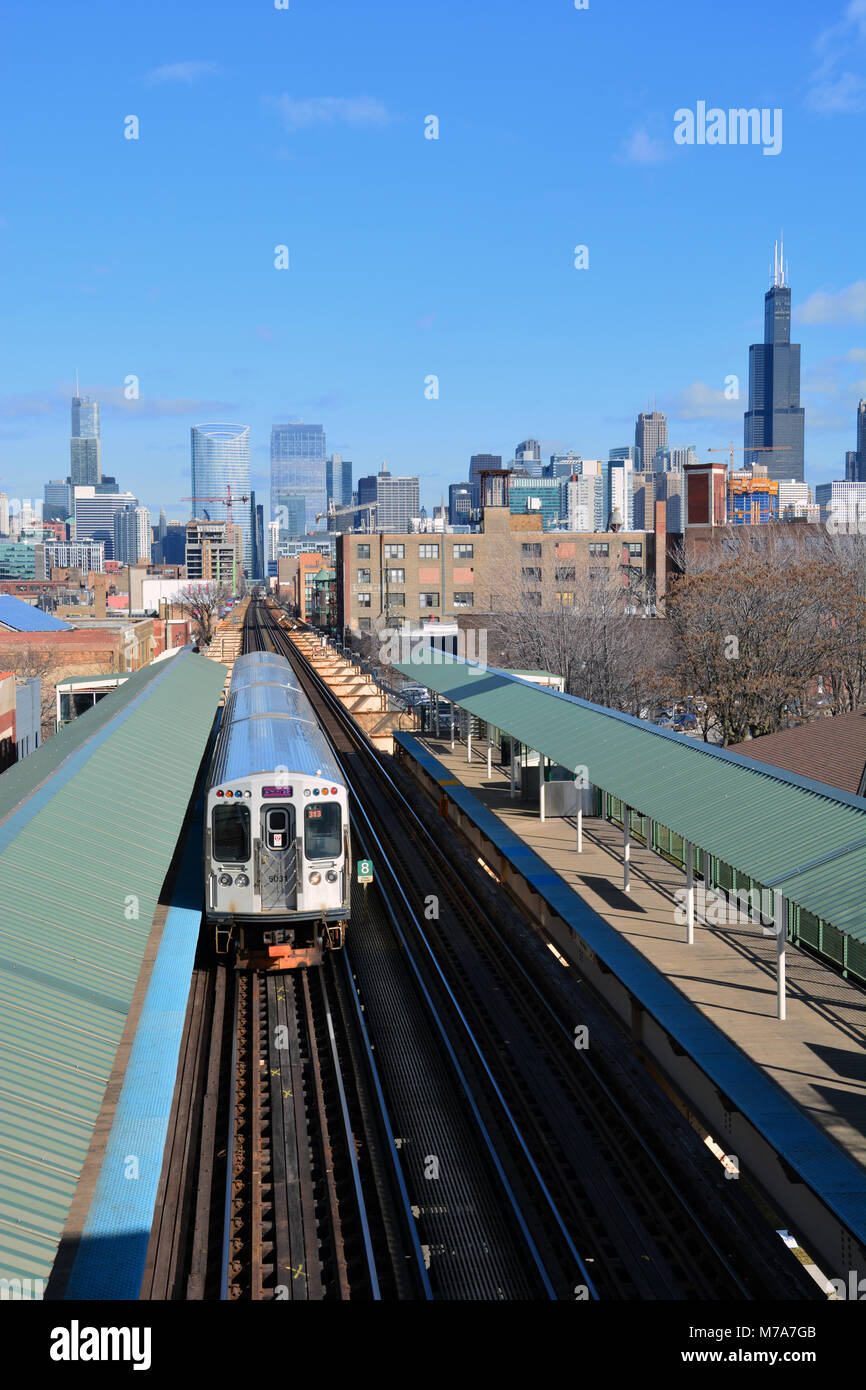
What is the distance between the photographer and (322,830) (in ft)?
51.9

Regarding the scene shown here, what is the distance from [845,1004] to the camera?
13797 millimetres

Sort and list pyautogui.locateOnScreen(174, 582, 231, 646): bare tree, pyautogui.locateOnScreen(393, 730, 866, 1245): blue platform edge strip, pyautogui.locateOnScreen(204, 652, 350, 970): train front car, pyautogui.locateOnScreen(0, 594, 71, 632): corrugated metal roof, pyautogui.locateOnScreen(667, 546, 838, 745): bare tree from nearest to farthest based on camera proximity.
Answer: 1. pyautogui.locateOnScreen(393, 730, 866, 1245): blue platform edge strip
2. pyautogui.locateOnScreen(204, 652, 350, 970): train front car
3. pyautogui.locateOnScreen(667, 546, 838, 745): bare tree
4. pyautogui.locateOnScreen(0, 594, 71, 632): corrugated metal roof
5. pyautogui.locateOnScreen(174, 582, 231, 646): bare tree

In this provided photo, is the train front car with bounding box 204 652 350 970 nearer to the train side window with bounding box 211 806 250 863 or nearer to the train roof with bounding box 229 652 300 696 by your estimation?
the train side window with bounding box 211 806 250 863

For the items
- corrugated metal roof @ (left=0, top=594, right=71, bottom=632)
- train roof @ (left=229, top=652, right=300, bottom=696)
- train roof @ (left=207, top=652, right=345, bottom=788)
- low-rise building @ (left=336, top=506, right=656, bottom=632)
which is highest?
low-rise building @ (left=336, top=506, right=656, bottom=632)

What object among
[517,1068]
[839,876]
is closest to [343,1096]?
[517,1068]

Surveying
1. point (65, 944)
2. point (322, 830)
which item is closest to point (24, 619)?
point (322, 830)

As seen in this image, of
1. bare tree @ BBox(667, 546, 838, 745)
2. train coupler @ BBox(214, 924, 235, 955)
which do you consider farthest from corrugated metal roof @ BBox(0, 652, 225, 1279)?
bare tree @ BBox(667, 546, 838, 745)

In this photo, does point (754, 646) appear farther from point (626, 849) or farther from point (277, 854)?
point (277, 854)

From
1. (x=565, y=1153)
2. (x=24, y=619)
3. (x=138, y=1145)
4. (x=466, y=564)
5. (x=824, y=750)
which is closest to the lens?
(x=138, y=1145)

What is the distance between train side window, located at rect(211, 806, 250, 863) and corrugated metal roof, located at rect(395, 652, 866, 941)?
5.84 metres

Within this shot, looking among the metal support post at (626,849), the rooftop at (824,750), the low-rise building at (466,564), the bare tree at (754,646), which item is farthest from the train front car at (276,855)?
the low-rise building at (466,564)

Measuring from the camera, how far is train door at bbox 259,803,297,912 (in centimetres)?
1566

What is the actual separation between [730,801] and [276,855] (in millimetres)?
6485

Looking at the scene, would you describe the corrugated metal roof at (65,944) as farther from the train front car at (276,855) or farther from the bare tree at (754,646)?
the bare tree at (754,646)
